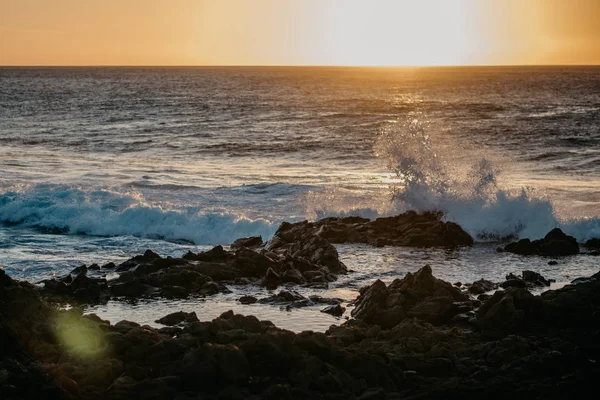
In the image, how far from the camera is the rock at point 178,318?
45.4 feet

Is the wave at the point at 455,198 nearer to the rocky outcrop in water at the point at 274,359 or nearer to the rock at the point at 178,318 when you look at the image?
the rocky outcrop in water at the point at 274,359

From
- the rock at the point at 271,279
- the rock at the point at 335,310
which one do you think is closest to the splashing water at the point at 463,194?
the rock at the point at 271,279

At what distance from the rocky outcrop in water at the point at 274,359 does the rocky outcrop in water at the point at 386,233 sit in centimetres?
865

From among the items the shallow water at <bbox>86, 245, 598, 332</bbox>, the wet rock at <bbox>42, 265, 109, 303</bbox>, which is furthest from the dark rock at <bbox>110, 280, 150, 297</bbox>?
the shallow water at <bbox>86, 245, 598, 332</bbox>

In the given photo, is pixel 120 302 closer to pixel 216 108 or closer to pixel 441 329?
pixel 441 329

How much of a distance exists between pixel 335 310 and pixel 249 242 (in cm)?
829

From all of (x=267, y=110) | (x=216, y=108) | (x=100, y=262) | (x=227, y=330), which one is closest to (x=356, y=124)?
(x=267, y=110)

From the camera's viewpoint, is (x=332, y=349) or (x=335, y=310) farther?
(x=335, y=310)

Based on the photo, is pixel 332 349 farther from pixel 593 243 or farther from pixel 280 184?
pixel 280 184

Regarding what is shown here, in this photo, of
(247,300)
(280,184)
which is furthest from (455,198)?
(247,300)

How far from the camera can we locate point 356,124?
59375 millimetres

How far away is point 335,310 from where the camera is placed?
1491 centimetres

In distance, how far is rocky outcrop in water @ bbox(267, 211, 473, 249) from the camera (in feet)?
72.2

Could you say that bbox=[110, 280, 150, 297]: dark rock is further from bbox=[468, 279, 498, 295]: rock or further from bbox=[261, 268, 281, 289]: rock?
bbox=[468, 279, 498, 295]: rock
